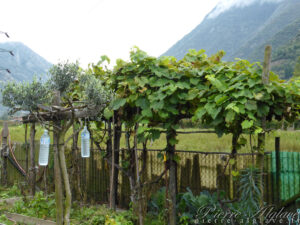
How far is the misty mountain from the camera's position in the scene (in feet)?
337

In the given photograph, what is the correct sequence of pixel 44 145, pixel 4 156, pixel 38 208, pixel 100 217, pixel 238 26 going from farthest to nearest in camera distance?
pixel 238 26 < pixel 4 156 < pixel 38 208 < pixel 100 217 < pixel 44 145

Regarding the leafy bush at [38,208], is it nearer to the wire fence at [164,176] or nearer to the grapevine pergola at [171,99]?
the wire fence at [164,176]

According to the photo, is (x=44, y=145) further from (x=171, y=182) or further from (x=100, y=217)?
(x=171, y=182)

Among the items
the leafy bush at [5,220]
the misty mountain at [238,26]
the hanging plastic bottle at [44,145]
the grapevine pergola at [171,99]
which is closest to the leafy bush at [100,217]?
the grapevine pergola at [171,99]

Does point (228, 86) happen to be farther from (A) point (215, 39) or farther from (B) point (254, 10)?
(B) point (254, 10)

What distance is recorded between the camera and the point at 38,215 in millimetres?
4594

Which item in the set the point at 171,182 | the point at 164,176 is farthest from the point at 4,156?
the point at 171,182

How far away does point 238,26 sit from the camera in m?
154

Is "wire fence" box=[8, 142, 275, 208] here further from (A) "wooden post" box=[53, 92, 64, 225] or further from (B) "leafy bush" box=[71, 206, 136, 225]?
(A) "wooden post" box=[53, 92, 64, 225]

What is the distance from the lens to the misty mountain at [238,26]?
103m

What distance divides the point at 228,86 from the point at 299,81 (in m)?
0.75

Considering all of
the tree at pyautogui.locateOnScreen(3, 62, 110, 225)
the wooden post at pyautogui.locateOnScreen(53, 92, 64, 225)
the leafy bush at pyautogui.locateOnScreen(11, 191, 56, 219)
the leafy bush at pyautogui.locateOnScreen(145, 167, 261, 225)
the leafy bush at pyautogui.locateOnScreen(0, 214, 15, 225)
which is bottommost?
the leafy bush at pyautogui.locateOnScreen(0, 214, 15, 225)

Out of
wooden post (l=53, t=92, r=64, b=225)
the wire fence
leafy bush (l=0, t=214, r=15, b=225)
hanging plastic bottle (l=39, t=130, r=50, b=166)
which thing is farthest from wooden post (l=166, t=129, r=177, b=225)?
leafy bush (l=0, t=214, r=15, b=225)

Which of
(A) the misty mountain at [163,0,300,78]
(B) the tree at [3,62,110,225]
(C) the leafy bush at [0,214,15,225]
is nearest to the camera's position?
(B) the tree at [3,62,110,225]
